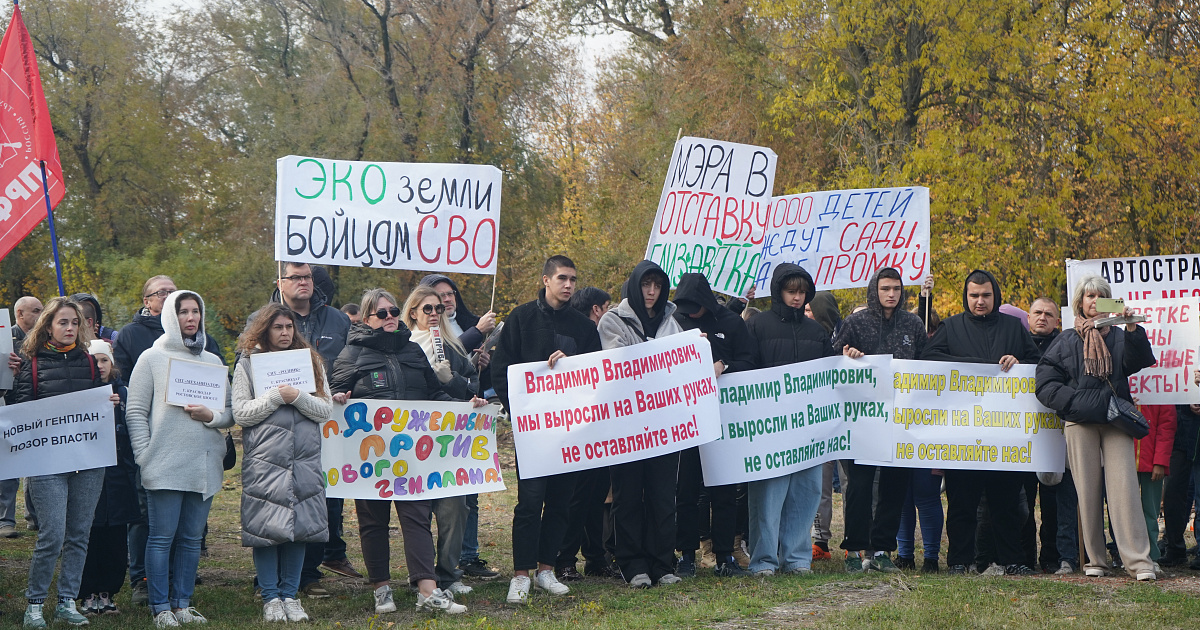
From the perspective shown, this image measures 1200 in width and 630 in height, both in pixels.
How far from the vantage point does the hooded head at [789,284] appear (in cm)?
827

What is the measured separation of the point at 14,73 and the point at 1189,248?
19.0 m

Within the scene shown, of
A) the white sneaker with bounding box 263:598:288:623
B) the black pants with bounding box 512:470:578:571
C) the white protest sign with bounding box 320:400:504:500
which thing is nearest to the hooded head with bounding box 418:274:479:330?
the white protest sign with bounding box 320:400:504:500

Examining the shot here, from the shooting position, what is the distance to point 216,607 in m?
7.32

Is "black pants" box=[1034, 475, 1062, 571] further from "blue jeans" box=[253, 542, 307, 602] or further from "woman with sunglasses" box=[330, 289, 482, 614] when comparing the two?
"blue jeans" box=[253, 542, 307, 602]

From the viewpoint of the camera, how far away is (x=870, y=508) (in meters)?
8.39

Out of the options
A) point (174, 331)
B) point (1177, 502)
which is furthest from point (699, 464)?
point (1177, 502)

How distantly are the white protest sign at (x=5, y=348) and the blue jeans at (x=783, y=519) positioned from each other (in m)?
5.00

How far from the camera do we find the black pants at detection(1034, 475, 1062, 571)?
8555 mm

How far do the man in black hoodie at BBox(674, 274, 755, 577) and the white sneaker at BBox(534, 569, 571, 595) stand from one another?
104 cm

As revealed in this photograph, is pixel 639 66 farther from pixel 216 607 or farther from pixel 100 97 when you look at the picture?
pixel 216 607

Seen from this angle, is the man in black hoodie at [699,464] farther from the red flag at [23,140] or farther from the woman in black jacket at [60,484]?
the red flag at [23,140]

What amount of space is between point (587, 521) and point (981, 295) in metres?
3.26

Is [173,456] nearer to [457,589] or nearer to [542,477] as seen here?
[457,589]

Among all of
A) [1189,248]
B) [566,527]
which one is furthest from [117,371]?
[1189,248]
